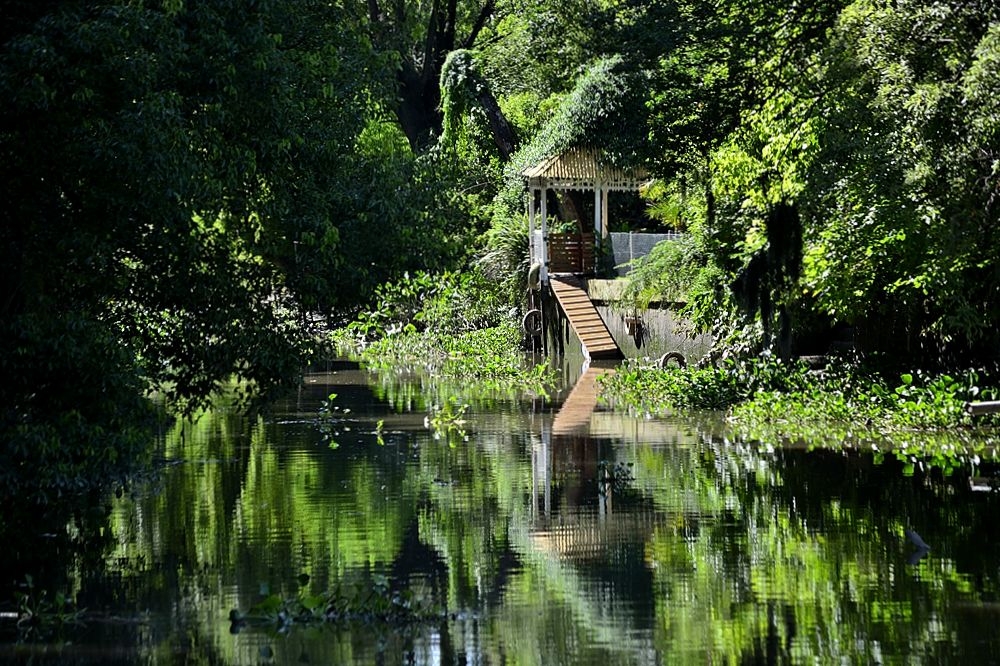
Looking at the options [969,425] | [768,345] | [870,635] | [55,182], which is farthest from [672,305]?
[870,635]

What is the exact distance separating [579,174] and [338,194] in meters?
19.9

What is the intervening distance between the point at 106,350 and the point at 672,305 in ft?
62.6

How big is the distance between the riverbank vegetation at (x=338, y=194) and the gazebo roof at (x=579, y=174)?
13.5 feet

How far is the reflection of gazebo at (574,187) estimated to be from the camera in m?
36.2

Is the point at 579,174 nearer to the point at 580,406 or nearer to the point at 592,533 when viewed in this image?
the point at 580,406

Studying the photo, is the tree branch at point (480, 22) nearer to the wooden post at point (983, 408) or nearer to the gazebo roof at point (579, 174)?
the gazebo roof at point (579, 174)

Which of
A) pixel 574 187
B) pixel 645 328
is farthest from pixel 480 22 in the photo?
pixel 645 328

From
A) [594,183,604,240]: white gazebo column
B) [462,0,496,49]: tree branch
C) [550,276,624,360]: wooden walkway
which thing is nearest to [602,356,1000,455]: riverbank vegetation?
[550,276,624,360]: wooden walkway

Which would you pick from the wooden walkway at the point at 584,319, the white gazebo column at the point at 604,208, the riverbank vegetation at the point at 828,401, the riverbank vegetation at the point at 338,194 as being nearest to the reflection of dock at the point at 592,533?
the riverbank vegetation at the point at 338,194

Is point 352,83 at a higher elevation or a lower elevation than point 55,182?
higher

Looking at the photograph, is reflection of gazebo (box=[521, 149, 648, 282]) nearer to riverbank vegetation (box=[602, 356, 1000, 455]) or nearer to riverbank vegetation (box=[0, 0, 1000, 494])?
riverbank vegetation (box=[0, 0, 1000, 494])

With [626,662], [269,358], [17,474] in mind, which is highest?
[269,358]

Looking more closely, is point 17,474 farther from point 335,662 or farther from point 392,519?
point 335,662

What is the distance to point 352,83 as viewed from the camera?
1845cm
